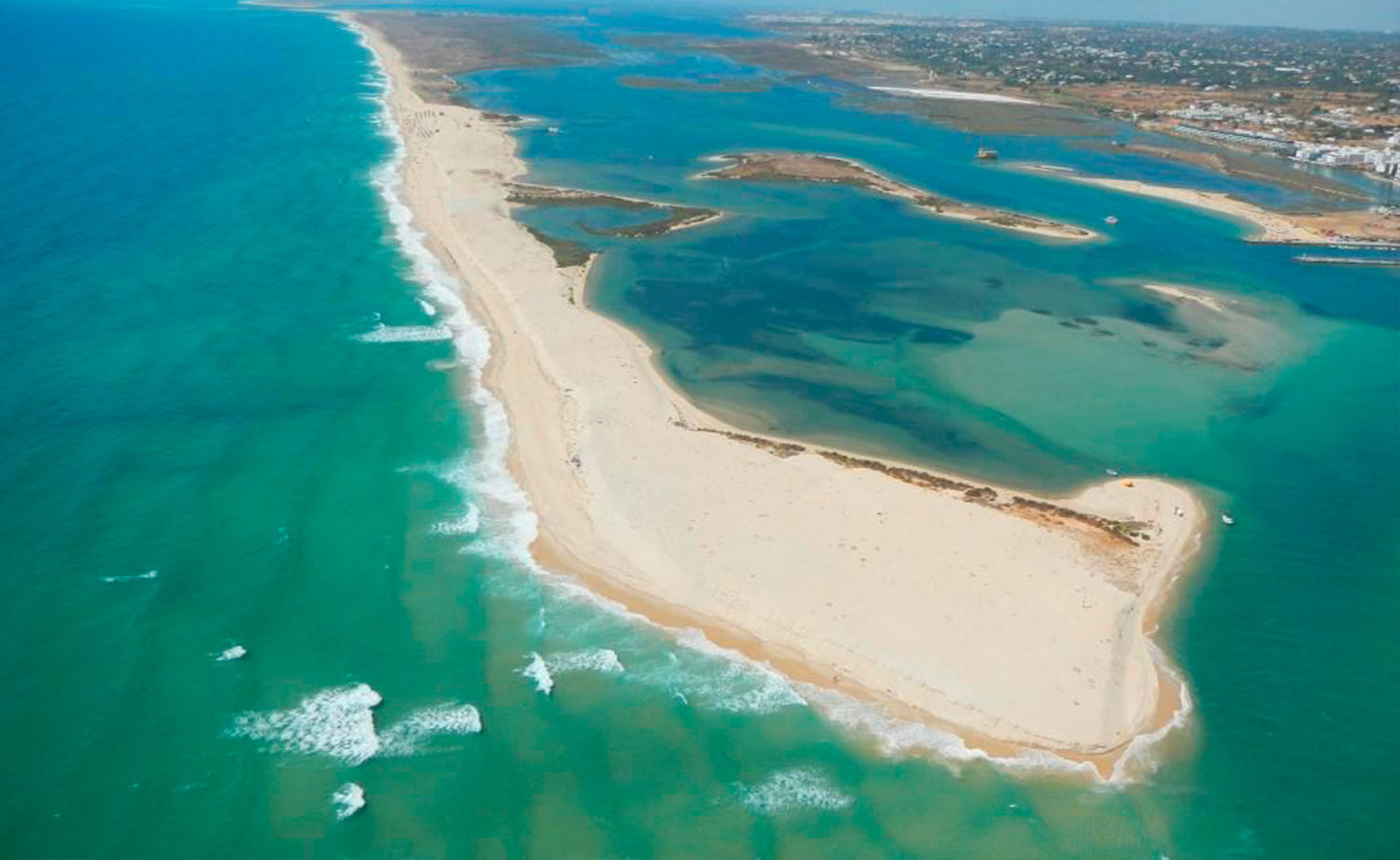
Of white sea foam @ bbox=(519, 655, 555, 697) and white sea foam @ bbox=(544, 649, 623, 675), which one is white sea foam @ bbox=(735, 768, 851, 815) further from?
white sea foam @ bbox=(519, 655, 555, 697)

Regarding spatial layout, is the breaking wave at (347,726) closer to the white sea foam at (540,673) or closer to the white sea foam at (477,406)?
the white sea foam at (540,673)

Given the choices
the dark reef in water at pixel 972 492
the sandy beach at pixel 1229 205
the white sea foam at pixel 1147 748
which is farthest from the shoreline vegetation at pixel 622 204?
the white sea foam at pixel 1147 748

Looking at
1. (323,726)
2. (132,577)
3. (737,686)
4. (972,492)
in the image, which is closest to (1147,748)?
(737,686)

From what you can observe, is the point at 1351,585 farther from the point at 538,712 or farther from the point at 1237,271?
the point at 1237,271

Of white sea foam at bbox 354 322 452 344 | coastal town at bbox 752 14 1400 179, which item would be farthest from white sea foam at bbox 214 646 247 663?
coastal town at bbox 752 14 1400 179

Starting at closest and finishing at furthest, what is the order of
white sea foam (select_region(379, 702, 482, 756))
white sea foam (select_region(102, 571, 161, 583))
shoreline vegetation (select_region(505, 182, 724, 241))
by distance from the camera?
1. white sea foam (select_region(379, 702, 482, 756))
2. white sea foam (select_region(102, 571, 161, 583))
3. shoreline vegetation (select_region(505, 182, 724, 241))
